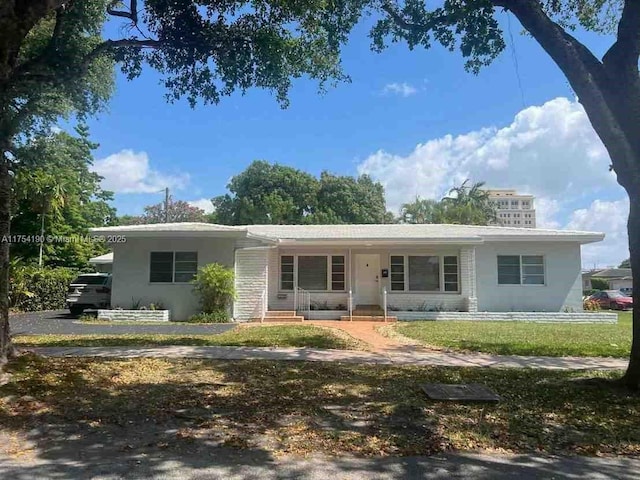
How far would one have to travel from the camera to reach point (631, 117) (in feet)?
21.1

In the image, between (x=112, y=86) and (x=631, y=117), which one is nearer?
(x=631, y=117)

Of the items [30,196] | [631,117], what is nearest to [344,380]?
[631,117]

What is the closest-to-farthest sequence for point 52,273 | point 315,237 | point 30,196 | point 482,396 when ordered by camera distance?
point 482,396, point 315,237, point 52,273, point 30,196

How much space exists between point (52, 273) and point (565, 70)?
20402mm

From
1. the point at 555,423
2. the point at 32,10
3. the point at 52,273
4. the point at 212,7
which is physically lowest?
the point at 555,423

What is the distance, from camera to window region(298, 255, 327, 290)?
18203 mm

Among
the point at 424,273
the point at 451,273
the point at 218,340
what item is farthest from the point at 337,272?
the point at 218,340

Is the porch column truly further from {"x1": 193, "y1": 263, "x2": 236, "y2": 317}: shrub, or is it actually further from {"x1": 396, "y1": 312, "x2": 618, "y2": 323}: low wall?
{"x1": 193, "y1": 263, "x2": 236, "y2": 317}: shrub

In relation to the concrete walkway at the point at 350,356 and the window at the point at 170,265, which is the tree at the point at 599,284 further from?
the window at the point at 170,265

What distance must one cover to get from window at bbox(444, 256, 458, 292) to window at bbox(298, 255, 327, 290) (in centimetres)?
460

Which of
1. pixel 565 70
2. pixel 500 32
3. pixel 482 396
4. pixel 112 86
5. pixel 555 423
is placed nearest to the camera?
pixel 555 423

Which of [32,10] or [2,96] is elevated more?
[32,10]

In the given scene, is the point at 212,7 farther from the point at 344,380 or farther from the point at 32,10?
the point at 344,380

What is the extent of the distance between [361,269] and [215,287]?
5813 millimetres
